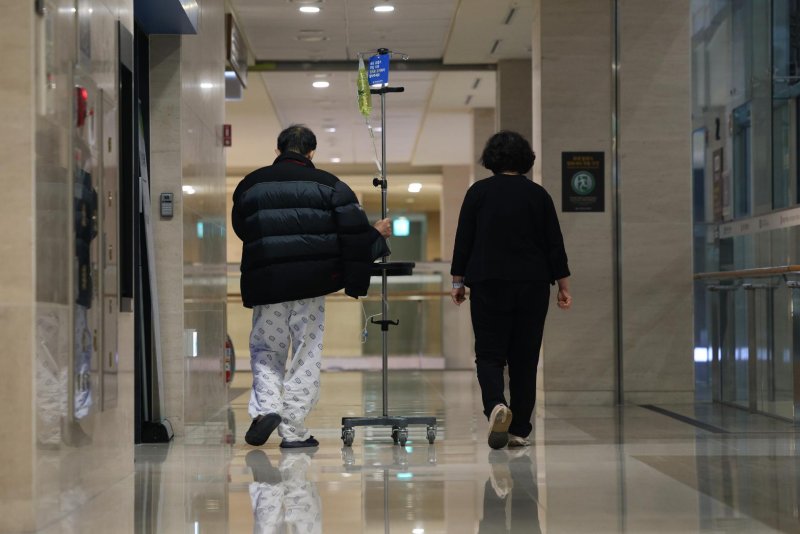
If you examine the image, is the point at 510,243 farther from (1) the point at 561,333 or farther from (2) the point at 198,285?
(1) the point at 561,333

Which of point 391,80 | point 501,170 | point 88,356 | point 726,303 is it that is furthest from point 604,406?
point 391,80

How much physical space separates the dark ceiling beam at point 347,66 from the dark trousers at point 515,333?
24.0ft

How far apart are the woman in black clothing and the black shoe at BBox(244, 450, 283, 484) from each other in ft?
3.68

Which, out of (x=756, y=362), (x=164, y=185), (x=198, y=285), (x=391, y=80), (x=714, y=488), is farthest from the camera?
(x=391, y=80)

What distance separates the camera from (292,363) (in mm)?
5750

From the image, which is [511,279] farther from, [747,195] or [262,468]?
[747,195]

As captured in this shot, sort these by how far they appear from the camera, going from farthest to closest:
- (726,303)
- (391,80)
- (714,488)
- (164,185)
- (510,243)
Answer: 1. (391,80)
2. (726,303)
3. (164,185)
4. (510,243)
5. (714,488)

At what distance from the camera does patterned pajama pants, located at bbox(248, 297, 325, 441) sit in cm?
568

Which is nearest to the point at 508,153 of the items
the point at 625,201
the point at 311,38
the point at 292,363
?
the point at 292,363

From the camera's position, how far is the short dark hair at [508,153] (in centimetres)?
589

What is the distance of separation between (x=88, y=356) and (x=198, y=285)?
285 centimetres

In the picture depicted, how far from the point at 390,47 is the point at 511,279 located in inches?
275

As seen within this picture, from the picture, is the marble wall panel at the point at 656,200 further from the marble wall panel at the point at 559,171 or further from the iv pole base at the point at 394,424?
the iv pole base at the point at 394,424

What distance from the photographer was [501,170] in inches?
234
